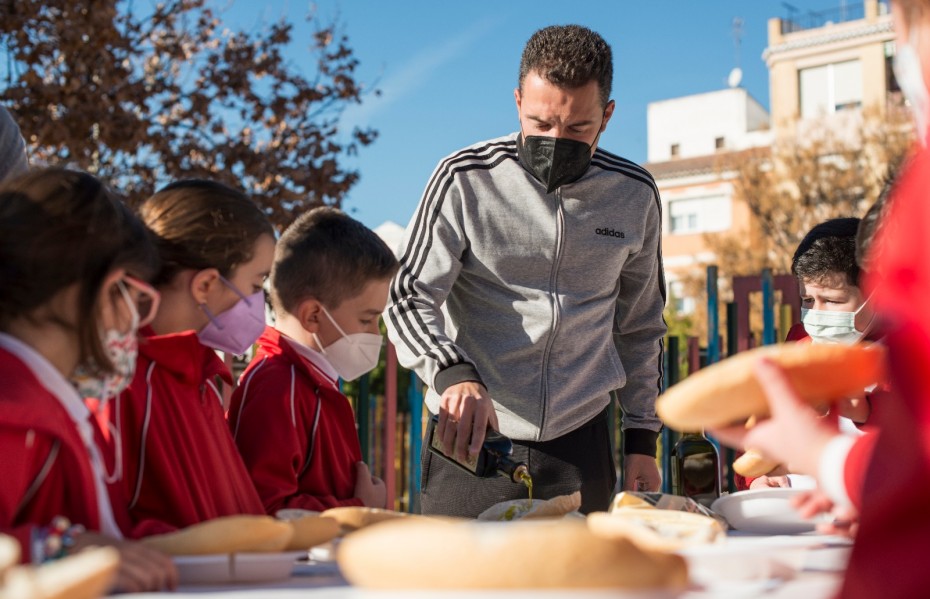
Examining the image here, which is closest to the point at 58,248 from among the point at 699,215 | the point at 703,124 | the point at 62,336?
the point at 62,336

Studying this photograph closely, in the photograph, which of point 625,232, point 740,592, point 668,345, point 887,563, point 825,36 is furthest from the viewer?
point 825,36

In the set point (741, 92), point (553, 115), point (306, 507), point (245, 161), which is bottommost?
point (306, 507)

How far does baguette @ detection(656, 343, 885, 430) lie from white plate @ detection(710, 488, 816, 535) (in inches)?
37.1

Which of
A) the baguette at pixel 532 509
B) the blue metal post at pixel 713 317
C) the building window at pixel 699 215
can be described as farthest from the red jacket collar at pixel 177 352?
the building window at pixel 699 215

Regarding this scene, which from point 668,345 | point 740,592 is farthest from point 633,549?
point 668,345

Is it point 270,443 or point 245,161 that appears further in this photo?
point 245,161

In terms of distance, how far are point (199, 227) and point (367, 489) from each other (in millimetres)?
919

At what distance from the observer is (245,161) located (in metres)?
11.8

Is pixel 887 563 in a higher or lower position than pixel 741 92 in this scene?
lower

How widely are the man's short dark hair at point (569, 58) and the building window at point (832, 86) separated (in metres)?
42.6

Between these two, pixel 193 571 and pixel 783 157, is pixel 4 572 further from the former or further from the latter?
pixel 783 157

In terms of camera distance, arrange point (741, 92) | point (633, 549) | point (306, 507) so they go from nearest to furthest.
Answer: point (633, 549), point (306, 507), point (741, 92)

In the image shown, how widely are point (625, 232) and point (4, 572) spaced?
A: 2.80 metres

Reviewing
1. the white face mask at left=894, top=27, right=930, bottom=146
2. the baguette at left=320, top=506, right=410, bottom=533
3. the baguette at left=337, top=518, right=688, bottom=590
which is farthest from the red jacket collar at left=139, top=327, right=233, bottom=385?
the white face mask at left=894, top=27, right=930, bottom=146
